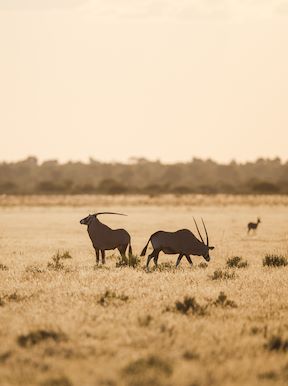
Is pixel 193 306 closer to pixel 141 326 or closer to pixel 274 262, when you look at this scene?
pixel 141 326

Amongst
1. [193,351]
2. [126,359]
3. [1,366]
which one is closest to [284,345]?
[193,351]

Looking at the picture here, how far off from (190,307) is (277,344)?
7.52 feet

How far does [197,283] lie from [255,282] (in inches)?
48.5

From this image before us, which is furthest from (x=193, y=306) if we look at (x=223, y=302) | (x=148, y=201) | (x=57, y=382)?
(x=148, y=201)

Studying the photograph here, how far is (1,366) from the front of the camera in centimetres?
736

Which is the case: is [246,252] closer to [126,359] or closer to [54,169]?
[126,359]

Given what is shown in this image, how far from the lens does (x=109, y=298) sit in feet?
37.3

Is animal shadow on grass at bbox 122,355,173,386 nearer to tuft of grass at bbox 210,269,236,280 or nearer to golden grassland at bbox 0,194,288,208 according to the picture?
tuft of grass at bbox 210,269,236,280

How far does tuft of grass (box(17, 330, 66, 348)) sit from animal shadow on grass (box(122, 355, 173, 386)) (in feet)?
4.85

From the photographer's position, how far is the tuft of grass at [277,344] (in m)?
8.23

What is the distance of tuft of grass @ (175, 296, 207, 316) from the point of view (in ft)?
33.9

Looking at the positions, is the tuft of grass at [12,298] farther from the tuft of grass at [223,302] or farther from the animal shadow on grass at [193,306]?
the tuft of grass at [223,302]

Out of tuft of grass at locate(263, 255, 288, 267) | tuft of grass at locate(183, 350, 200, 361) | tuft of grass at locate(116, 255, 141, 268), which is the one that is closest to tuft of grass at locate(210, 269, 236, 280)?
tuft of grass at locate(116, 255, 141, 268)

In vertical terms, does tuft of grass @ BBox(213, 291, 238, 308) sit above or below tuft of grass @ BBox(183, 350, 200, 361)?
above
